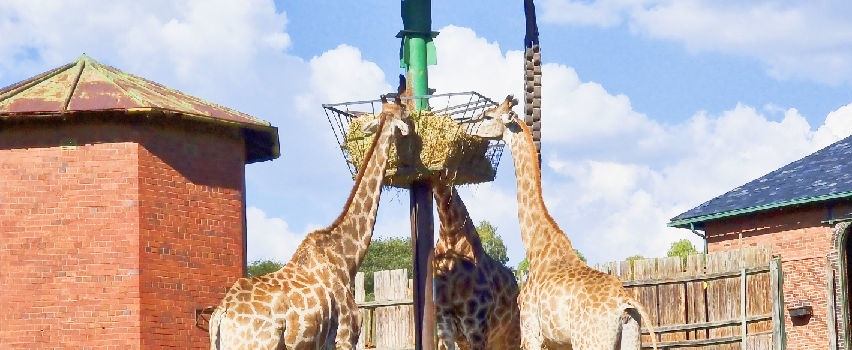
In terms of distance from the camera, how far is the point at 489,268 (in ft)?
47.2

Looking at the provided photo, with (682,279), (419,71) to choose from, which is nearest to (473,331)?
(419,71)

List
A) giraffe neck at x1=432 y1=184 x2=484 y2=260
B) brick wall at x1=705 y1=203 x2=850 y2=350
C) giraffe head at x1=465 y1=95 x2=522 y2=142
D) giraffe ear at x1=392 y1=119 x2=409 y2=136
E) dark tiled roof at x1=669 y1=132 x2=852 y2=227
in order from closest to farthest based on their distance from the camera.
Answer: giraffe ear at x1=392 y1=119 x2=409 y2=136 < giraffe head at x1=465 y1=95 x2=522 y2=142 < giraffe neck at x1=432 y1=184 x2=484 y2=260 < brick wall at x1=705 y1=203 x2=850 y2=350 < dark tiled roof at x1=669 y1=132 x2=852 y2=227

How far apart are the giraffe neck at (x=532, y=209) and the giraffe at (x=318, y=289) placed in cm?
174

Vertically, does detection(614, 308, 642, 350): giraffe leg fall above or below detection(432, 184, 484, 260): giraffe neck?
below

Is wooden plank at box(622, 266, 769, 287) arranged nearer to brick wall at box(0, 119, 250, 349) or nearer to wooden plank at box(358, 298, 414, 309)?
wooden plank at box(358, 298, 414, 309)

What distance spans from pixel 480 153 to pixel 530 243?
117cm

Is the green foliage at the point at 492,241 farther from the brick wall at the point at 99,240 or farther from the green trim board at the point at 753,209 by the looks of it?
the brick wall at the point at 99,240

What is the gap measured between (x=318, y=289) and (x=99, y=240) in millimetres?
A: 7633

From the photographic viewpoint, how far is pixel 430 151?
12430mm

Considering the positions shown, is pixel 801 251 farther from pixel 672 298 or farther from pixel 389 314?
pixel 389 314

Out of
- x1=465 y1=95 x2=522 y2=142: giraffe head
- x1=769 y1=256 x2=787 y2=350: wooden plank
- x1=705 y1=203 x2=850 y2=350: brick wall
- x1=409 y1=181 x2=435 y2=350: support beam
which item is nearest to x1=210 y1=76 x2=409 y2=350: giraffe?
x1=409 y1=181 x2=435 y2=350: support beam

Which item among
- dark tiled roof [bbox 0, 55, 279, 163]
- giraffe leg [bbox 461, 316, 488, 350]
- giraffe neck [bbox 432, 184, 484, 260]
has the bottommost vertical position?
giraffe leg [bbox 461, 316, 488, 350]

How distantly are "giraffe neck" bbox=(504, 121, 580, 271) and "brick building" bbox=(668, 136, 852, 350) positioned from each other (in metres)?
13.9

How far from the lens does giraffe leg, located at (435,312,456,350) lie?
13.7m
